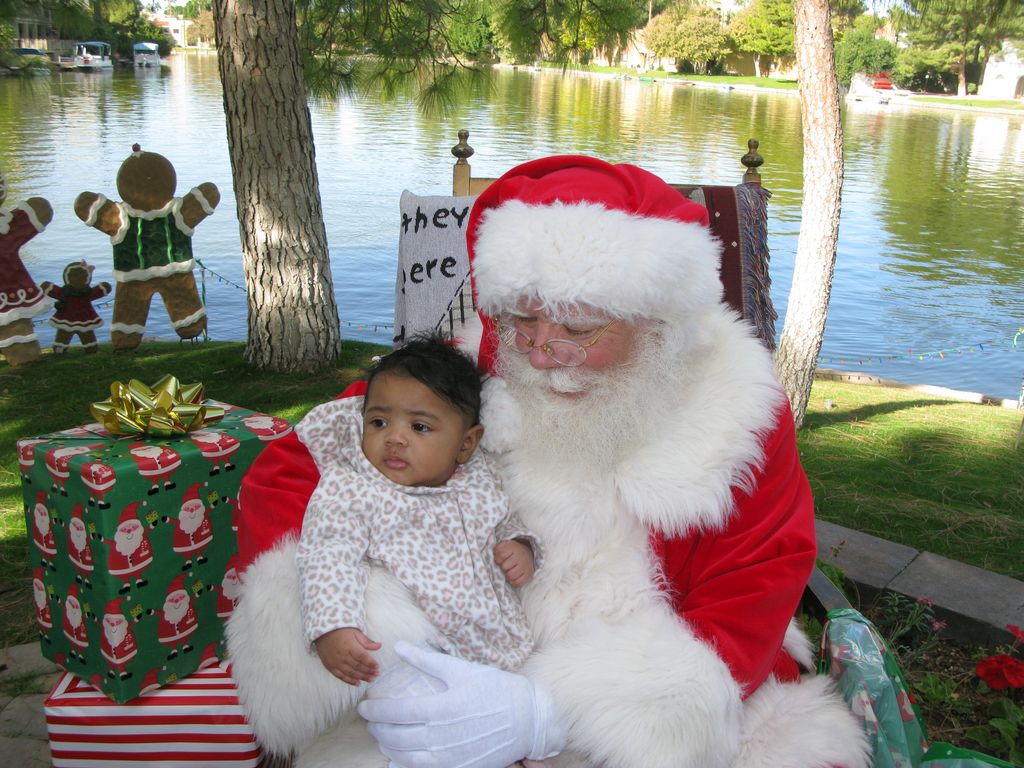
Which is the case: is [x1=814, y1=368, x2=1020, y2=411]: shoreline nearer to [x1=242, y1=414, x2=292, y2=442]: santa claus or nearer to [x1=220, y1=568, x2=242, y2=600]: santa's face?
[x1=242, y1=414, x2=292, y2=442]: santa claus

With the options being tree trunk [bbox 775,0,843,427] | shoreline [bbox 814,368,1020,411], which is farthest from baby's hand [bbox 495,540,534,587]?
shoreline [bbox 814,368,1020,411]

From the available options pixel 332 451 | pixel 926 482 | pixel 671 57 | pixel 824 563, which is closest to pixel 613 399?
pixel 332 451

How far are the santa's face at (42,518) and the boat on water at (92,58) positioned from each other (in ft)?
138

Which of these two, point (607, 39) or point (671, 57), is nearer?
point (607, 39)

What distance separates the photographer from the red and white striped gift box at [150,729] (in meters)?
2.12

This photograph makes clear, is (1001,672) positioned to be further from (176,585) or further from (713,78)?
(713,78)

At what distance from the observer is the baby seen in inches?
62.4

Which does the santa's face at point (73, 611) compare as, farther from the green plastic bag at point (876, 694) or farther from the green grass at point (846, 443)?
the green plastic bag at point (876, 694)

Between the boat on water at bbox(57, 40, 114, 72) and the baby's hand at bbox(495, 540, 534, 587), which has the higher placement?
the boat on water at bbox(57, 40, 114, 72)

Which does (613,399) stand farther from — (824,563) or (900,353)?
(900,353)

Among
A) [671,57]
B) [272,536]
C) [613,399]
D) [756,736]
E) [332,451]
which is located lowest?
[756,736]

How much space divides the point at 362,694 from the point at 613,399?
76 cm

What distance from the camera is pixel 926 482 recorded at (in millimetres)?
4660

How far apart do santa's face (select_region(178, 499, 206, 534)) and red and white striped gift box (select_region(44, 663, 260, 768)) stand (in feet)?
1.41
